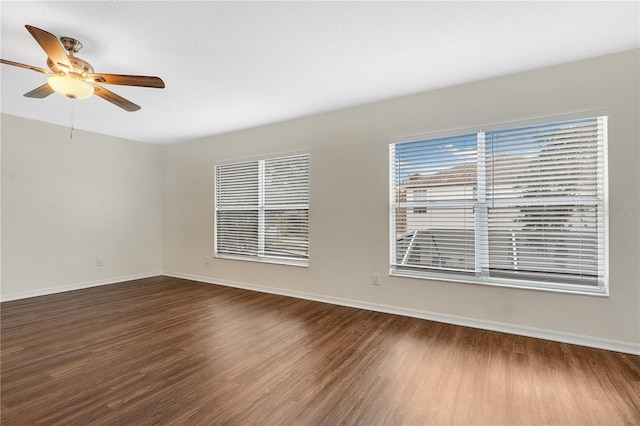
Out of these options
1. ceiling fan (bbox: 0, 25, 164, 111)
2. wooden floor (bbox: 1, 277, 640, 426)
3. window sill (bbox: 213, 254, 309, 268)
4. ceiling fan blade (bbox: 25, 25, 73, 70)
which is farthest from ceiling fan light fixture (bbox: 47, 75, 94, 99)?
A: window sill (bbox: 213, 254, 309, 268)

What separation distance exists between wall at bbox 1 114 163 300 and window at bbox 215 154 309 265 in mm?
1576

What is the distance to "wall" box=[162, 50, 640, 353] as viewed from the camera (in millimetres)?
2496

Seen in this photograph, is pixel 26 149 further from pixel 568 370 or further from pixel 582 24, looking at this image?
pixel 568 370

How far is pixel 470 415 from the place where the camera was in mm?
1714

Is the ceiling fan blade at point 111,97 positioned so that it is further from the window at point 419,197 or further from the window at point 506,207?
the window at point 419,197

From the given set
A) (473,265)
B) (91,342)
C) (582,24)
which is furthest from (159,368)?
(582,24)

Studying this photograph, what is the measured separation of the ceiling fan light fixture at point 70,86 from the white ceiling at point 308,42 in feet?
1.06

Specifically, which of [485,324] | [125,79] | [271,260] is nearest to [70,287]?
[271,260]

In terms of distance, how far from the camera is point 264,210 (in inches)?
183

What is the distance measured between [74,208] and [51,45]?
11.9ft

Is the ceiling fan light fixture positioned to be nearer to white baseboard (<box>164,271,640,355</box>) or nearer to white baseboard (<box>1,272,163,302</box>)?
white baseboard (<box>164,271,640,355</box>)

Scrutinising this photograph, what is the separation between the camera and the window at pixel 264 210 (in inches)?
168

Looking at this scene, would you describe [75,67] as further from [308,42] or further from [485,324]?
[485,324]

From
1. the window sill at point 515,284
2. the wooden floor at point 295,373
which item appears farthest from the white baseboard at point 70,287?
the window sill at point 515,284
